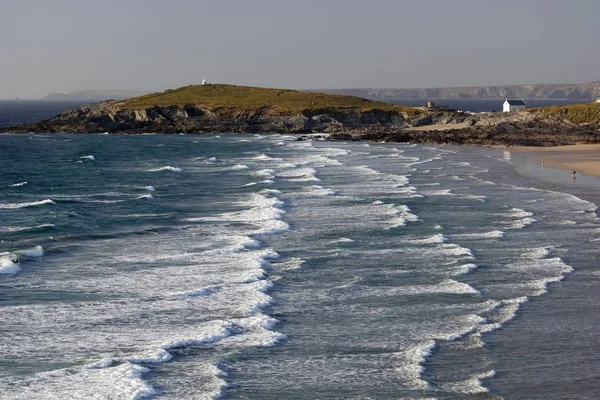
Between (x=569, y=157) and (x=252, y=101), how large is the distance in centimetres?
5395

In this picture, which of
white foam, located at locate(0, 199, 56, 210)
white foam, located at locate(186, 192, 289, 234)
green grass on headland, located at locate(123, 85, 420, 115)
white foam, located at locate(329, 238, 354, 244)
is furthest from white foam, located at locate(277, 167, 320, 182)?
green grass on headland, located at locate(123, 85, 420, 115)

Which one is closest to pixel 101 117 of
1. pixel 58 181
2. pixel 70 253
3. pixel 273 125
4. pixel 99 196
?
pixel 273 125

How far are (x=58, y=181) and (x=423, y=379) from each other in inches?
1494

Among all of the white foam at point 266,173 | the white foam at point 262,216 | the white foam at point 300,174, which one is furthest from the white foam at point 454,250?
the white foam at point 266,173

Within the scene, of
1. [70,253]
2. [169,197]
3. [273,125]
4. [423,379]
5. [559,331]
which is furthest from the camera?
[273,125]

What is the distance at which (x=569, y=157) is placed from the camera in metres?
62.3

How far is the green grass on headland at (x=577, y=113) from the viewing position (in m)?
87.3

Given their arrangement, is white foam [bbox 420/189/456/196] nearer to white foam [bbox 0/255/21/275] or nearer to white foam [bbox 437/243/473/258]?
white foam [bbox 437/243/473/258]

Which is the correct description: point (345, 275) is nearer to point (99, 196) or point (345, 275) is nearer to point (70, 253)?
point (70, 253)

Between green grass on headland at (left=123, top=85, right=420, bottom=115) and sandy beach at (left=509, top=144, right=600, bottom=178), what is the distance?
31.4 metres

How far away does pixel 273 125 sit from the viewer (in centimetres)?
9856

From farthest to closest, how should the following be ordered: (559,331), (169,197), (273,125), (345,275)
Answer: (273,125)
(169,197)
(345,275)
(559,331)

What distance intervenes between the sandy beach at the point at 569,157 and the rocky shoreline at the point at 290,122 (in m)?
14.5

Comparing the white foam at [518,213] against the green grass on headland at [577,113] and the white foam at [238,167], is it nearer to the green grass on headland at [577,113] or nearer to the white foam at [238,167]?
the white foam at [238,167]
